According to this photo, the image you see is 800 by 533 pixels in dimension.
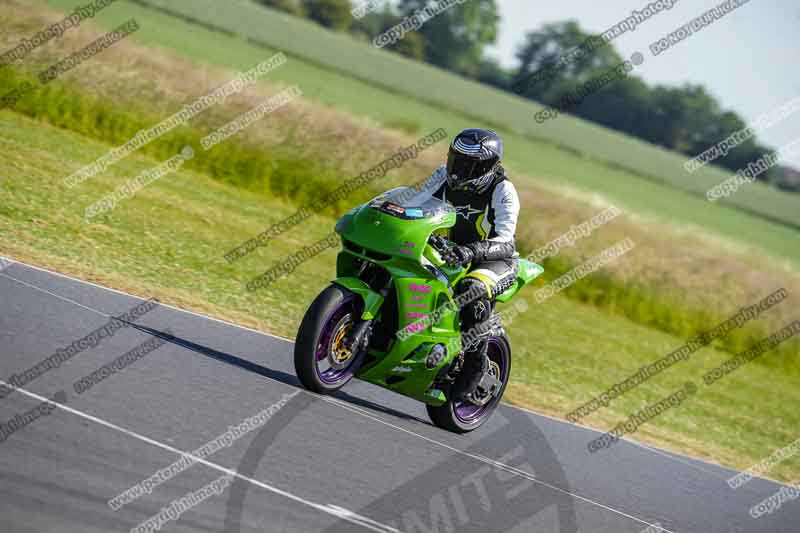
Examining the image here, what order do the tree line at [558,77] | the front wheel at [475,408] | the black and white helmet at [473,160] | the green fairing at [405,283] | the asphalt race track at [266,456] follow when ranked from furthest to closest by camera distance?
the tree line at [558,77] → the front wheel at [475,408] → the black and white helmet at [473,160] → the green fairing at [405,283] → the asphalt race track at [266,456]

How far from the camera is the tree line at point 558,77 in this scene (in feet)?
309

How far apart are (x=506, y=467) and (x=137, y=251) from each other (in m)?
6.54

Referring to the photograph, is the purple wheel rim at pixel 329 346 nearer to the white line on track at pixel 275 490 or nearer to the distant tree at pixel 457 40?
the white line on track at pixel 275 490

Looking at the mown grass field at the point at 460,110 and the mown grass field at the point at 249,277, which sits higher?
the mown grass field at the point at 249,277

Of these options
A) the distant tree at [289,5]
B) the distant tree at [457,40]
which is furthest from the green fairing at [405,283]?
the distant tree at [457,40]

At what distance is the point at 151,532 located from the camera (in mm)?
5043

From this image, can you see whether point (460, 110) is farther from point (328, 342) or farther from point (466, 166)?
point (328, 342)

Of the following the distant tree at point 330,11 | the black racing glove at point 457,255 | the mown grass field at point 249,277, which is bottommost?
the distant tree at point 330,11

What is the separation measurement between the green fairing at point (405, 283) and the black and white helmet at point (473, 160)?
37 cm

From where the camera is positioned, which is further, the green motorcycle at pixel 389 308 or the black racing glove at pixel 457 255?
the black racing glove at pixel 457 255

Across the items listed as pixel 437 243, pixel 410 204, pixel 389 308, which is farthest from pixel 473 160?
pixel 389 308

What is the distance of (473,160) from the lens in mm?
8703

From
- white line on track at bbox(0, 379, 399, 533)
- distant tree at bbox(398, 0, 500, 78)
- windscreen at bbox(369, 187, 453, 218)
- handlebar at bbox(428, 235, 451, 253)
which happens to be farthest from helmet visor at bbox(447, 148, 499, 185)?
distant tree at bbox(398, 0, 500, 78)

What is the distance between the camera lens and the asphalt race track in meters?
5.49
